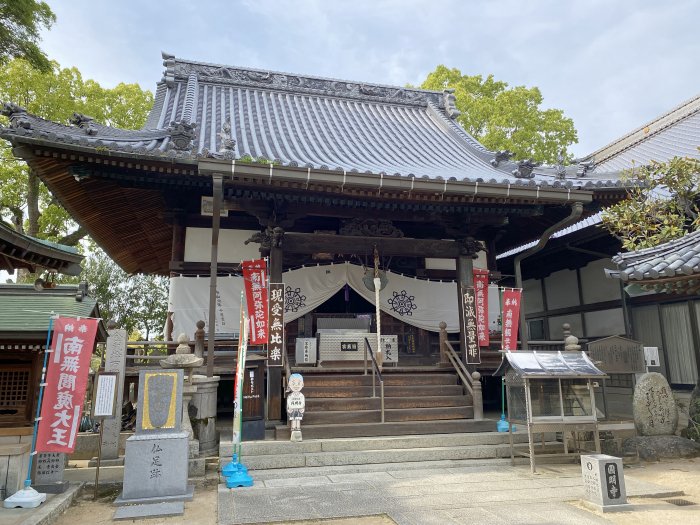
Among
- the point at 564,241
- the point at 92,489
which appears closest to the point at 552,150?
the point at 564,241

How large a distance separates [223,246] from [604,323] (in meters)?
9.44

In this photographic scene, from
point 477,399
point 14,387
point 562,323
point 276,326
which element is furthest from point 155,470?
point 562,323

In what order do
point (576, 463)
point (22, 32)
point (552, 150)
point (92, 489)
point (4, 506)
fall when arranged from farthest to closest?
1. point (552, 150)
2. point (22, 32)
3. point (576, 463)
4. point (92, 489)
5. point (4, 506)

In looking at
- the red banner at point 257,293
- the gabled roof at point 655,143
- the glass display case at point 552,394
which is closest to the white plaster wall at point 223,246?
the red banner at point 257,293

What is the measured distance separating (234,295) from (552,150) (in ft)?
50.4

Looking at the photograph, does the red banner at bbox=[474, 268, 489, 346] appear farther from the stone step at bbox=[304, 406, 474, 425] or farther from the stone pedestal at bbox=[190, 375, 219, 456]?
the stone pedestal at bbox=[190, 375, 219, 456]

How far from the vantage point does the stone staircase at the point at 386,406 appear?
7285 mm

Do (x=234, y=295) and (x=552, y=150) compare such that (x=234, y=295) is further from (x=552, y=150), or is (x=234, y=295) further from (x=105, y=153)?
(x=552, y=150)

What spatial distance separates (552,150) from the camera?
1925cm

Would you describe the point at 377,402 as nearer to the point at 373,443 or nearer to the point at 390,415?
the point at 390,415

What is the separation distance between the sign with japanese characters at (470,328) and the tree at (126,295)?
60.3 feet

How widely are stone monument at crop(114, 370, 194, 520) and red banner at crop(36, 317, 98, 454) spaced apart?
0.63 m

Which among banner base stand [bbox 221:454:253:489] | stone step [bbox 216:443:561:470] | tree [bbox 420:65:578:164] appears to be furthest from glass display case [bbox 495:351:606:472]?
tree [bbox 420:65:578:164]

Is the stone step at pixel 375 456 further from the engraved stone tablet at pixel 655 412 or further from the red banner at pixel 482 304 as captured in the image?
the red banner at pixel 482 304
